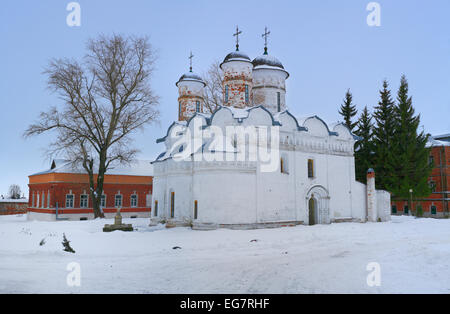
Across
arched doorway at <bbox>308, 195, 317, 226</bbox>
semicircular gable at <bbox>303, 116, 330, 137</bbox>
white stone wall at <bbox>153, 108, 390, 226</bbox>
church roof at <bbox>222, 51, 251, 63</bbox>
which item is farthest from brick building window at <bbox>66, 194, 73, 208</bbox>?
→ semicircular gable at <bbox>303, 116, 330, 137</bbox>

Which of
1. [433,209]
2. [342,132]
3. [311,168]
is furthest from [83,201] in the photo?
[433,209]

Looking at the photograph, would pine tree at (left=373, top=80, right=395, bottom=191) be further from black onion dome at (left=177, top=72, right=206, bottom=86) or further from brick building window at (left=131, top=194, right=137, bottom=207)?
brick building window at (left=131, top=194, right=137, bottom=207)

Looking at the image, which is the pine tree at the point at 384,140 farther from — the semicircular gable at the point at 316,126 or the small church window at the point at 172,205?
the small church window at the point at 172,205

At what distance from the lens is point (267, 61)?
2217 centimetres

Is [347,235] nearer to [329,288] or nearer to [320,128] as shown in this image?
[320,128]

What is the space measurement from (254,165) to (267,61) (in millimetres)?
8543

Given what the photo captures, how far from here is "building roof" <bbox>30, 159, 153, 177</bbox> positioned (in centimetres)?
2803

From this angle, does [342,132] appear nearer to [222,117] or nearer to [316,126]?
[316,126]

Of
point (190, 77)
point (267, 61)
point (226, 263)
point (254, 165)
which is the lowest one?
point (226, 263)

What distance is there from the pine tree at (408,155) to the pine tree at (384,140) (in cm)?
47

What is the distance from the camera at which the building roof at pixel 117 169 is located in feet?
92.0

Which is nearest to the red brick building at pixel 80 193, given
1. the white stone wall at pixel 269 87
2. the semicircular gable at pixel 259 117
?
the white stone wall at pixel 269 87

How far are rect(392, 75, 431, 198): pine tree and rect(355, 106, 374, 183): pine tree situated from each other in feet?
7.64
